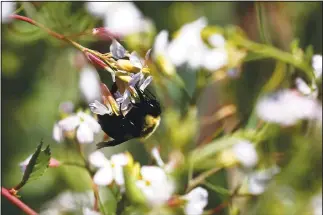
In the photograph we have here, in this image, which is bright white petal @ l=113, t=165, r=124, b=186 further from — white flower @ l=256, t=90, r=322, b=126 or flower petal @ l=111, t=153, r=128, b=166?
white flower @ l=256, t=90, r=322, b=126

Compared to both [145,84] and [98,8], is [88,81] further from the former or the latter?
[145,84]

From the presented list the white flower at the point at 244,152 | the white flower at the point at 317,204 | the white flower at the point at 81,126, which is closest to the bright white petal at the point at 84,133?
the white flower at the point at 81,126

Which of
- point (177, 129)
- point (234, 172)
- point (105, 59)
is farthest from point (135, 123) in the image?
point (234, 172)

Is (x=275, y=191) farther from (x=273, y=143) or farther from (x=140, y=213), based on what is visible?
(x=140, y=213)

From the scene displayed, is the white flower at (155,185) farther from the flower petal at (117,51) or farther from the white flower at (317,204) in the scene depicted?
the white flower at (317,204)

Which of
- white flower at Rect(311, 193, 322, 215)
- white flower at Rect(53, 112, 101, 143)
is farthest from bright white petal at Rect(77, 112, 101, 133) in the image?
white flower at Rect(311, 193, 322, 215)

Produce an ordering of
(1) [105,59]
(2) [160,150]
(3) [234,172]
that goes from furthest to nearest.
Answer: (3) [234,172] < (2) [160,150] < (1) [105,59]
